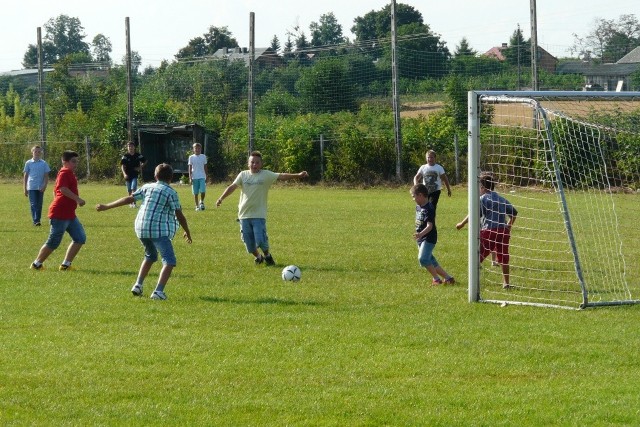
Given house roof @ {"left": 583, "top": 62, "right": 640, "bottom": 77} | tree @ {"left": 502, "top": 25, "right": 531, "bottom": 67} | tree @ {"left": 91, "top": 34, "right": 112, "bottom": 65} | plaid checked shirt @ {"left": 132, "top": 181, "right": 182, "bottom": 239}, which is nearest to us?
plaid checked shirt @ {"left": 132, "top": 181, "right": 182, "bottom": 239}

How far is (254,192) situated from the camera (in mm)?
14758

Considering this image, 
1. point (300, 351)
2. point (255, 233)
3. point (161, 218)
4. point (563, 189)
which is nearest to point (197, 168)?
point (255, 233)

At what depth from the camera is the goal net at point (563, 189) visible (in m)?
11.5

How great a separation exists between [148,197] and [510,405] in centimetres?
580

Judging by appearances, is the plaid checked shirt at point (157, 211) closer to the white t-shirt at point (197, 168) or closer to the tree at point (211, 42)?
the white t-shirt at point (197, 168)

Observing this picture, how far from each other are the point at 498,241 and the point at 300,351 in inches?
184

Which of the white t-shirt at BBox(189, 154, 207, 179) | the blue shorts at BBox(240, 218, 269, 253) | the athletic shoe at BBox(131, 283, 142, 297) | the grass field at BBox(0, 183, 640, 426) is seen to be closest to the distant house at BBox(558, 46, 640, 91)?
the white t-shirt at BBox(189, 154, 207, 179)

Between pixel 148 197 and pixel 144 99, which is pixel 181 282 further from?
pixel 144 99

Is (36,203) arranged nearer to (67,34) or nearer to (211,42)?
(211,42)

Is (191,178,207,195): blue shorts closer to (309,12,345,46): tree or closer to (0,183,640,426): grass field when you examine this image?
(0,183,640,426): grass field

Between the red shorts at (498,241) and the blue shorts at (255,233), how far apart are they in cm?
343

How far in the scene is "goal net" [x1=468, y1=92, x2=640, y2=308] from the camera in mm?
11539

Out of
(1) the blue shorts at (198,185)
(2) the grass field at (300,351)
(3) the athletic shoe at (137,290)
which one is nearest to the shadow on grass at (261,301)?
(2) the grass field at (300,351)

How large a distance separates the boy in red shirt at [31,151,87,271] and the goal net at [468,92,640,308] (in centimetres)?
559
